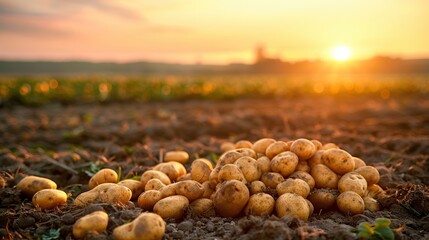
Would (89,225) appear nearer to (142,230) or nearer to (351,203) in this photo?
(142,230)

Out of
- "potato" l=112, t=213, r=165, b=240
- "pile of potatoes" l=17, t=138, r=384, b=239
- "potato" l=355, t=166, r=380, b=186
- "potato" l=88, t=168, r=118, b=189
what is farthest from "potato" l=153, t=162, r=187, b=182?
"potato" l=355, t=166, r=380, b=186

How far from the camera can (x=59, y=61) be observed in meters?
98.4

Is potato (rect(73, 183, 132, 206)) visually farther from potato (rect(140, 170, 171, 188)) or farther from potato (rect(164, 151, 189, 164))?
potato (rect(164, 151, 189, 164))

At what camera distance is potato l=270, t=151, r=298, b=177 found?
3.50 metres

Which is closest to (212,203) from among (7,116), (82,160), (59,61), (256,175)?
(256,175)

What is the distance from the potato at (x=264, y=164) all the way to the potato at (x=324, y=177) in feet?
1.34

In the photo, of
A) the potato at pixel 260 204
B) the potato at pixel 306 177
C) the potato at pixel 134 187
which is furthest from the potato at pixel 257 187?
the potato at pixel 134 187

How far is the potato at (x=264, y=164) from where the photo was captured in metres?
3.58

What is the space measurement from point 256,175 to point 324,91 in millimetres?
17042

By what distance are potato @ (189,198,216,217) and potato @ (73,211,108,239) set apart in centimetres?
78

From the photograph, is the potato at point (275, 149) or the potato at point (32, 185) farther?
the potato at point (32, 185)

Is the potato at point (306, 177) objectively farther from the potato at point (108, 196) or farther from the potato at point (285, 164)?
the potato at point (108, 196)

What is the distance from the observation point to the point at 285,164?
3.49 m

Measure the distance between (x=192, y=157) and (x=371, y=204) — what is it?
2.60 m
